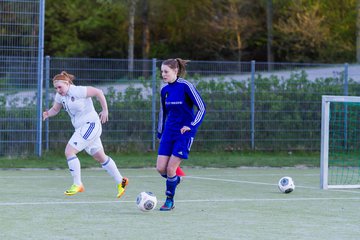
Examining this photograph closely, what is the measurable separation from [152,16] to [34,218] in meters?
42.2

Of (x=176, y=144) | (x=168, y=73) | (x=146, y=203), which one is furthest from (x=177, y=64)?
(x=146, y=203)

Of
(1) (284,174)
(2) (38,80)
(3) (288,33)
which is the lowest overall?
(1) (284,174)

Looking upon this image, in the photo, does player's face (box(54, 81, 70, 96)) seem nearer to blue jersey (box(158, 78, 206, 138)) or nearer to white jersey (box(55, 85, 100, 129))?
white jersey (box(55, 85, 100, 129))

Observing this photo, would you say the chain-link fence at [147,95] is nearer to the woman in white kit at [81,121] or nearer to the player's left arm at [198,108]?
the woman in white kit at [81,121]

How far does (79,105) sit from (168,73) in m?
2.17

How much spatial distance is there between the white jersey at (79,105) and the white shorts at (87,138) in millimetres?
78

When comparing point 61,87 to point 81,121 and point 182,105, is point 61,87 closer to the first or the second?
point 81,121

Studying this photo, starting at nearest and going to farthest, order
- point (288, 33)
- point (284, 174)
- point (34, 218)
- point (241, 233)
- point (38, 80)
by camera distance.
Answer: point (241, 233), point (34, 218), point (284, 174), point (38, 80), point (288, 33)

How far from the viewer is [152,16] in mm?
51531

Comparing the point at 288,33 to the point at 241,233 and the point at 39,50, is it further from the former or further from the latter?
the point at 241,233

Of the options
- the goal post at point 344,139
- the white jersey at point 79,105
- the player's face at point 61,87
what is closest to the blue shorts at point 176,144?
the white jersey at point 79,105

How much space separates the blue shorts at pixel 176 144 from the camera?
437 inches

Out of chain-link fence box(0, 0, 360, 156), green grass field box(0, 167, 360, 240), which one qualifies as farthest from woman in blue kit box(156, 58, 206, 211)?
chain-link fence box(0, 0, 360, 156)

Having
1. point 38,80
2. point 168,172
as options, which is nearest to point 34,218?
point 168,172
